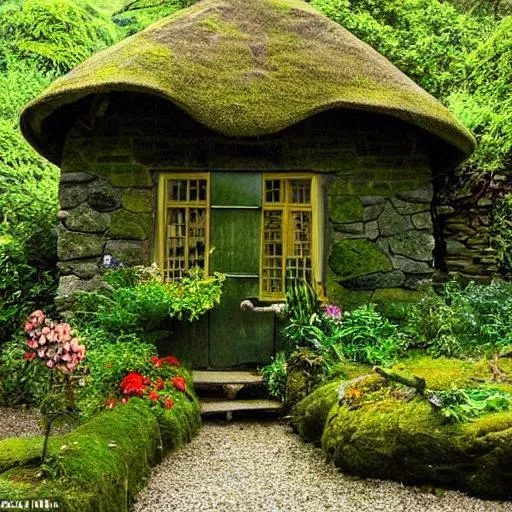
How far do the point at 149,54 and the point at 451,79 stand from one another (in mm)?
5967

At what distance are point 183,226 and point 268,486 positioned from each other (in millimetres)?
3066

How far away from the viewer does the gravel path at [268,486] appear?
3.39 m

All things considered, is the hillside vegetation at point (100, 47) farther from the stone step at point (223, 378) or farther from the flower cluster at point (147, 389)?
the flower cluster at point (147, 389)

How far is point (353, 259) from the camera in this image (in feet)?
20.7

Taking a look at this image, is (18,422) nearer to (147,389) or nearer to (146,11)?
(147,389)

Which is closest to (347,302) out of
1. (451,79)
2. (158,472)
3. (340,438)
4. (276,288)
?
(276,288)

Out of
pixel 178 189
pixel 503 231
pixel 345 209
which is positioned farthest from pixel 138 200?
pixel 503 231

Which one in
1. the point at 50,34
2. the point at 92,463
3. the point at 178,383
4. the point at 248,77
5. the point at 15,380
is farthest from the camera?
the point at 50,34

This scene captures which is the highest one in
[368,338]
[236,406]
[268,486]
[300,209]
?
[300,209]

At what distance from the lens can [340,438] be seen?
399cm

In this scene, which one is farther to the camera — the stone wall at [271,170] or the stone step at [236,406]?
the stone wall at [271,170]

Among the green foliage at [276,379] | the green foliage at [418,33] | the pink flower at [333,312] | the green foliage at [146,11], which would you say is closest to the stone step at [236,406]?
the green foliage at [276,379]

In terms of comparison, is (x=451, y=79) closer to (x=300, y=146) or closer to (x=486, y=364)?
(x=300, y=146)

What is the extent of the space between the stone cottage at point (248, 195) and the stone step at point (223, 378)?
0.17 m
